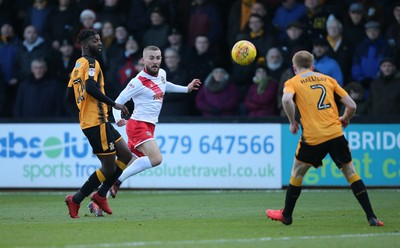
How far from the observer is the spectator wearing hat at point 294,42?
1868 centimetres

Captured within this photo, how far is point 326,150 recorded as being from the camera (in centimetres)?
1115

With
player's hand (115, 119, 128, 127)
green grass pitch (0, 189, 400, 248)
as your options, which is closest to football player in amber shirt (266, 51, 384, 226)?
green grass pitch (0, 189, 400, 248)

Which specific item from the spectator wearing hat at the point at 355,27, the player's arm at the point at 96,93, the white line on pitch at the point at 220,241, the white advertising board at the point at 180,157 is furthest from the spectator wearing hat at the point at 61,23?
the white line on pitch at the point at 220,241

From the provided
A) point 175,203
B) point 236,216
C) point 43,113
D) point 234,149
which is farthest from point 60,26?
point 236,216

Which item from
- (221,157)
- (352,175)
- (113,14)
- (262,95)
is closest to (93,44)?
(352,175)

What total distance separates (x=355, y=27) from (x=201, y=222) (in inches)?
325

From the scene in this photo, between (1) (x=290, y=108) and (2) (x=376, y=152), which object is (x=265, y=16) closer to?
(2) (x=376, y=152)

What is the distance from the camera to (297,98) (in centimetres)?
1116

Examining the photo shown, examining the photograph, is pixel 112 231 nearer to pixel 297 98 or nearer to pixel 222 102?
pixel 297 98

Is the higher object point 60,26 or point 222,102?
point 60,26

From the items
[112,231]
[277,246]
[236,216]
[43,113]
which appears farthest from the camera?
[43,113]

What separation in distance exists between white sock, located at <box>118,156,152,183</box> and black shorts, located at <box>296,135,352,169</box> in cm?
293

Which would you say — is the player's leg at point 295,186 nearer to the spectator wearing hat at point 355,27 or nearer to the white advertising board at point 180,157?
the white advertising board at point 180,157

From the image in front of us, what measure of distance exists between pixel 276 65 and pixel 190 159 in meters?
2.58
